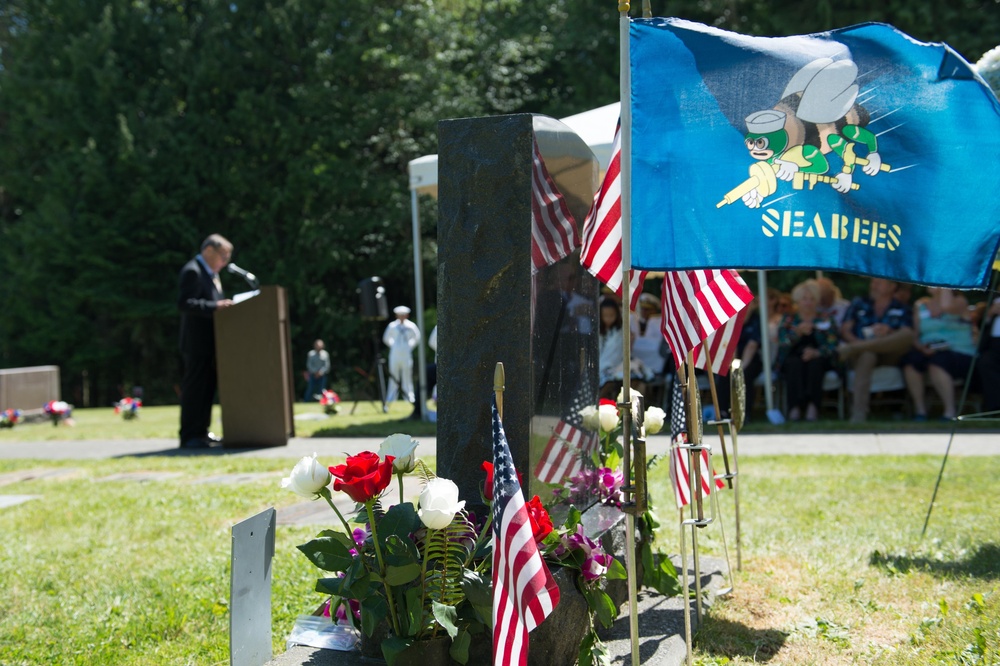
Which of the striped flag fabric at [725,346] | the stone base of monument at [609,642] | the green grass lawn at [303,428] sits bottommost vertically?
the green grass lawn at [303,428]

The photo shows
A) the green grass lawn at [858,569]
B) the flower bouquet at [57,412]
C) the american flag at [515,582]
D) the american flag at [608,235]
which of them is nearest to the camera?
the american flag at [515,582]

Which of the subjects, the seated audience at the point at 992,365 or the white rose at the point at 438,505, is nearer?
the white rose at the point at 438,505

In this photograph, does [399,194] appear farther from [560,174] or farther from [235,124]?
[560,174]

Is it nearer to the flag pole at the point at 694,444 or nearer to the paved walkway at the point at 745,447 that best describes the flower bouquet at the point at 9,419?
the paved walkway at the point at 745,447

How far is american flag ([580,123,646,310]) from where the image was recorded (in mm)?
3090

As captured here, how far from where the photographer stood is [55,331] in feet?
91.2

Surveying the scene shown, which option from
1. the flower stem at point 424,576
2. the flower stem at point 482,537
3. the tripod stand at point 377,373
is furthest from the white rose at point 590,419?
the tripod stand at point 377,373

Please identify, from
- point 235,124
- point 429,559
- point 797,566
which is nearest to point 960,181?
point 429,559

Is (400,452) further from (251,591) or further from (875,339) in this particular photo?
(875,339)

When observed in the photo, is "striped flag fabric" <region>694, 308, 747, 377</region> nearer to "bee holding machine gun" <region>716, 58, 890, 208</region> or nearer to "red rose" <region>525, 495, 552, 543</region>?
"bee holding machine gun" <region>716, 58, 890, 208</region>

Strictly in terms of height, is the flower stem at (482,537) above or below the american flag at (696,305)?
below

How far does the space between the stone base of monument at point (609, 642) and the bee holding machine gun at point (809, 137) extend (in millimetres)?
1382

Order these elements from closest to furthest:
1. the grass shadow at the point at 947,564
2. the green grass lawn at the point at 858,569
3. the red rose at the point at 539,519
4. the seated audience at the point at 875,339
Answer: the red rose at the point at 539,519
the green grass lawn at the point at 858,569
the grass shadow at the point at 947,564
the seated audience at the point at 875,339

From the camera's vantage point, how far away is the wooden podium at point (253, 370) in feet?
30.5
